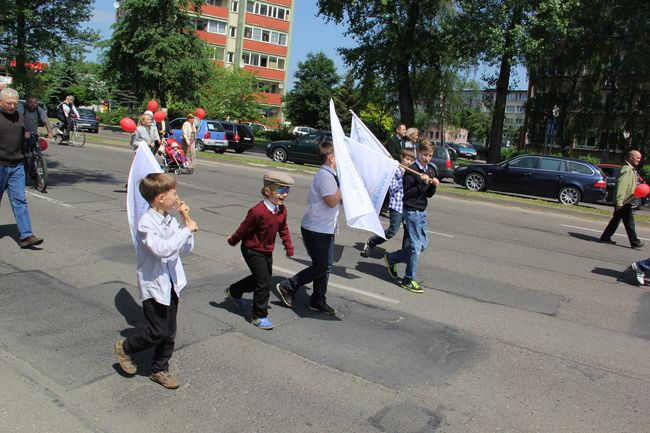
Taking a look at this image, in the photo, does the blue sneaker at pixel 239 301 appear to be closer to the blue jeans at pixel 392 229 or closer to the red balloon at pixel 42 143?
the blue jeans at pixel 392 229

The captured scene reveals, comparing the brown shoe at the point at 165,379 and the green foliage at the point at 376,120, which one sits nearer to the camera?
the brown shoe at the point at 165,379

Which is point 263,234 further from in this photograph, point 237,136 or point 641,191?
point 237,136

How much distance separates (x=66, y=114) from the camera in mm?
21953

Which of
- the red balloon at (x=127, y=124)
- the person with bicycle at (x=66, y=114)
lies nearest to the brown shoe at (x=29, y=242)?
the red balloon at (x=127, y=124)

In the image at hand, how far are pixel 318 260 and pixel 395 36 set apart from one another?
27.6 meters

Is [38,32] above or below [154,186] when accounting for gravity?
above

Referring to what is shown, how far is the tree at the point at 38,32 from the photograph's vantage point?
2133 cm

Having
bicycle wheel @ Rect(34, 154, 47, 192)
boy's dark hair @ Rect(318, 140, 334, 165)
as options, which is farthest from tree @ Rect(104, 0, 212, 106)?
boy's dark hair @ Rect(318, 140, 334, 165)

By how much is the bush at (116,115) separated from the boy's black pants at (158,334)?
165ft

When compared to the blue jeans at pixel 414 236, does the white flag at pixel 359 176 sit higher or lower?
higher

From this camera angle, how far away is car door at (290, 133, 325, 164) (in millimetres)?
24656

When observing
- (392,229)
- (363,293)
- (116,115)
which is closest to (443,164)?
(392,229)

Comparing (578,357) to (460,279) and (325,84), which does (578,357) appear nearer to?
(460,279)

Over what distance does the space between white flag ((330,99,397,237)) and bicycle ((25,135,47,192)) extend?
22.3 ft
